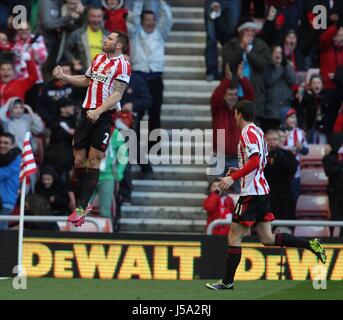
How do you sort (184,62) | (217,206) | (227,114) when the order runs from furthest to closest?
(184,62) → (227,114) → (217,206)

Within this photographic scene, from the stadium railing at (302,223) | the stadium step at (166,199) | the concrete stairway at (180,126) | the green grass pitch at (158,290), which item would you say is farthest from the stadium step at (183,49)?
the green grass pitch at (158,290)

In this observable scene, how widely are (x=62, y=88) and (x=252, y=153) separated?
663 cm

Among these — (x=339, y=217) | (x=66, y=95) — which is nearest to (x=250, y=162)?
(x=339, y=217)

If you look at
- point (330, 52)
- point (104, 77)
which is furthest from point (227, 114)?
point (104, 77)

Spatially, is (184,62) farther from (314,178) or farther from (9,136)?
(9,136)

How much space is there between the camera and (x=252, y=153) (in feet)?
48.3

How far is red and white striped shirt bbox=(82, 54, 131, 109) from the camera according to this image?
15.6 metres

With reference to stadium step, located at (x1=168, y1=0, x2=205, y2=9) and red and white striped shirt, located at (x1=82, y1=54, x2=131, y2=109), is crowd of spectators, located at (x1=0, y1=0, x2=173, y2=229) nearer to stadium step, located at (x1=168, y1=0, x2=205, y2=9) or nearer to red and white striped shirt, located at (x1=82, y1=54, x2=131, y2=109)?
stadium step, located at (x1=168, y1=0, x2=205, y2=9)

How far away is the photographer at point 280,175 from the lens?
1925 centimetres

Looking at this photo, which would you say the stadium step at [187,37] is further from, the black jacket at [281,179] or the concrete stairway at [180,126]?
the black jacket at [281,179]

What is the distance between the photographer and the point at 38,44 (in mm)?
20969

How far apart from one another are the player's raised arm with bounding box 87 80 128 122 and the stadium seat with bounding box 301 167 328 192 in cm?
552

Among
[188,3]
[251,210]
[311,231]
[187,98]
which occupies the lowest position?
[311,231]

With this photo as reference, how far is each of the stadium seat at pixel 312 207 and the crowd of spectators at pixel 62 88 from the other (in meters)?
2.49
